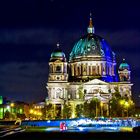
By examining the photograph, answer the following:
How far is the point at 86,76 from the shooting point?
190 metres

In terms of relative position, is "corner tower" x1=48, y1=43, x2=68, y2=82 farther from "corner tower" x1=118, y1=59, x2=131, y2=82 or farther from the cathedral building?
"corner tower" x1=118, y1=59, x2=131, y2=82

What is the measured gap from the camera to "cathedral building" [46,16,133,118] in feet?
590

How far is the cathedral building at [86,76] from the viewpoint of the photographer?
590 feet

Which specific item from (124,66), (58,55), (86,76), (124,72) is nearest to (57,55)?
(58,55)

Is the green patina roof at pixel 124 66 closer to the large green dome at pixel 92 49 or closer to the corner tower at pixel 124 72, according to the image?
the corner tower at pixel 124 72

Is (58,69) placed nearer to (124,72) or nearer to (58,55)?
(58,55)

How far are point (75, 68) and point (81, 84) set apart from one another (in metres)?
13.7

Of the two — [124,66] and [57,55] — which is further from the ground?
[57,55]

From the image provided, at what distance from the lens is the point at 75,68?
194m
